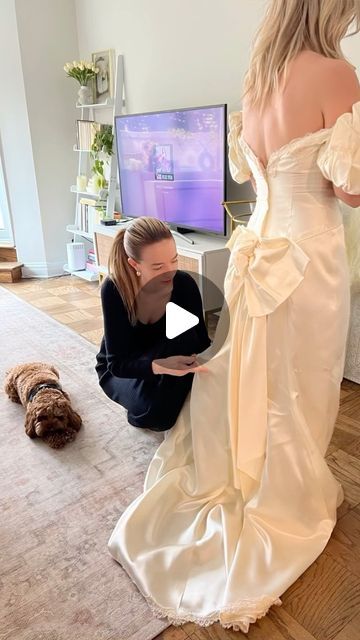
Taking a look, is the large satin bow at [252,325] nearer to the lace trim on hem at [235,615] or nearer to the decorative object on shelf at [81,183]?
the lace trim on hem at [235,615]

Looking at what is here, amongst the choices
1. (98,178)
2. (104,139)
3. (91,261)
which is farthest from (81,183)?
(91,261)

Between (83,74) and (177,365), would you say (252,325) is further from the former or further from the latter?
(83,74)

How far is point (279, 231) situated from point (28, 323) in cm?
226

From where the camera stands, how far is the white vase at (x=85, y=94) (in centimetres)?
372

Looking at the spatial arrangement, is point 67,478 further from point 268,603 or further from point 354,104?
point 354,104

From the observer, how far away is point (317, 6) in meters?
1.01

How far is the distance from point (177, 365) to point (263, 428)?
329mm

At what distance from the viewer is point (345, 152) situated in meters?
0.98

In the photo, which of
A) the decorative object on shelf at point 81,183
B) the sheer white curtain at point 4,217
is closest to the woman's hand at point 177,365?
the decorative object on shelf at point 81,183

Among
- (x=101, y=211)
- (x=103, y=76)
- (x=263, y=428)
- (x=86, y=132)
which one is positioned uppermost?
(x=103, y=76)

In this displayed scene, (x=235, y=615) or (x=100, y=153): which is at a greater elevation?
A: (x=100, y=153)

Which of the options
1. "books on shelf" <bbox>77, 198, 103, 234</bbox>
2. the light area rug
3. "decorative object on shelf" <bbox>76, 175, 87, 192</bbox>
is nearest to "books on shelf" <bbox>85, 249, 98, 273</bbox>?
"books on shelf" <bbox>77, 198, 103, 234</bbox>

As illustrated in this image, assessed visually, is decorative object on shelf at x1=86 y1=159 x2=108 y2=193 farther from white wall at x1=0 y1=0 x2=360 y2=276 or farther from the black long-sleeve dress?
the black long-sleeve dress
